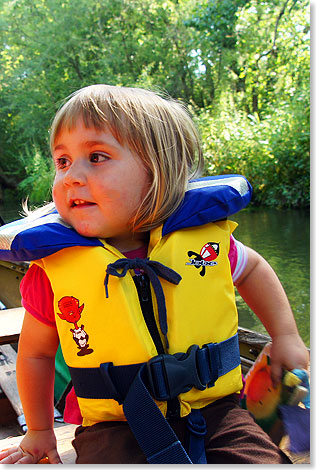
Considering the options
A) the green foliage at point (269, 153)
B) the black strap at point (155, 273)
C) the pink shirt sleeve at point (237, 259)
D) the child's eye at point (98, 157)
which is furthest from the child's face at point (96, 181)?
the green foliage at point (269, 153)

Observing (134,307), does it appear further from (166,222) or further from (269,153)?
(269,153)

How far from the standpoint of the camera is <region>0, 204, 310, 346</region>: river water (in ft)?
14.0

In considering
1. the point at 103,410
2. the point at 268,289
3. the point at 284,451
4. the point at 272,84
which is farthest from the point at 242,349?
the point at 272,84

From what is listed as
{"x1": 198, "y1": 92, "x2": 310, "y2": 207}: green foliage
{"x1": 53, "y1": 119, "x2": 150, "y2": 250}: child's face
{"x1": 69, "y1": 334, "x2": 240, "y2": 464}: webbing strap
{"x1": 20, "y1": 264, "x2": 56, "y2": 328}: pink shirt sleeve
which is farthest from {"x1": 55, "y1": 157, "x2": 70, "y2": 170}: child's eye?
{"x1": 198, "y1": 92, "x2": 310, "y2": 207}: green foliage

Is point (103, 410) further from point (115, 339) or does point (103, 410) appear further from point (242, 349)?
point (242, 349)

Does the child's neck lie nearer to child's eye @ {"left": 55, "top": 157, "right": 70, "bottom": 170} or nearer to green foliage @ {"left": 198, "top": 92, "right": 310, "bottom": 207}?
child's eye @ {"left": 55, "top": 157, "right": 70, "bottom": 170}

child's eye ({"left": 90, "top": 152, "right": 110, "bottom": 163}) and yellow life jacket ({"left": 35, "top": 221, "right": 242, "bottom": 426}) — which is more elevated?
child's eye ({"left": 90, "top": 152, "right": 110, "bottom": 163})

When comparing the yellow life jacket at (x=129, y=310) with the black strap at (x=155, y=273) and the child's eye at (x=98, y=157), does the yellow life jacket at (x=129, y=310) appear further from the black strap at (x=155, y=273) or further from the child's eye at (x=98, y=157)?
the child's eye at (x=98, y=157)

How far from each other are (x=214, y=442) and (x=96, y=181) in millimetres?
621

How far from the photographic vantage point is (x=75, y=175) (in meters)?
1.14

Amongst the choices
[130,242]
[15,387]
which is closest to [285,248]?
[15,387]

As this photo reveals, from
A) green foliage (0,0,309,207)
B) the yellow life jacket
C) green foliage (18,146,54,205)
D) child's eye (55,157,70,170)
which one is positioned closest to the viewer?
the yellow life jacket

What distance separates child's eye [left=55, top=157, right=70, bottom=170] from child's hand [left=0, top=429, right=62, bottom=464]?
2.18 feet

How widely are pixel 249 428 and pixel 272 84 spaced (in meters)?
13.0
